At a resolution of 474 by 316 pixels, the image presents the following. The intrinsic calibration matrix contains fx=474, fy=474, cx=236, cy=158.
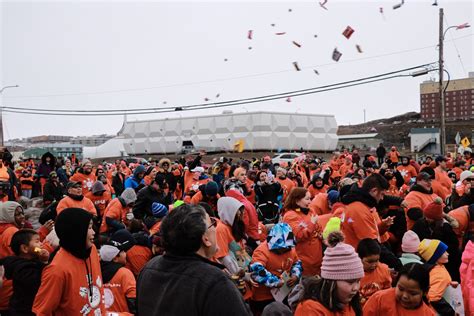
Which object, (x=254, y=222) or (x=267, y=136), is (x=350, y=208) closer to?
(x=254, y=222)

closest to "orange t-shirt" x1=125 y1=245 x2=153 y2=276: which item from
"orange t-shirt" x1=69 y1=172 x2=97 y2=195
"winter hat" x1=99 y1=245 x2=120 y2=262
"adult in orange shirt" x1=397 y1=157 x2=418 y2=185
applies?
"winter hat" x1=99 y1=245 x2=120 y2=262

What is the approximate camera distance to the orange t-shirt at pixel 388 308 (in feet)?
12.1

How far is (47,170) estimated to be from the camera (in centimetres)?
1503

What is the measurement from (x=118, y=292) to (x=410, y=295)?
2.61m

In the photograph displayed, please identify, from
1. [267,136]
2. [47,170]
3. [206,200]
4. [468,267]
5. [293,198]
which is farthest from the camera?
[267,136]

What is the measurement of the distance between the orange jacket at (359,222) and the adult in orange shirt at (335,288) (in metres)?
1.89

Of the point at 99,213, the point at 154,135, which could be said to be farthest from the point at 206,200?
the point at 154,135

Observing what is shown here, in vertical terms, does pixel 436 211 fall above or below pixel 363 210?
below

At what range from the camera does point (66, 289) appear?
11.9 feet

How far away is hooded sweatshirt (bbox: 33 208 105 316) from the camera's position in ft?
11.7

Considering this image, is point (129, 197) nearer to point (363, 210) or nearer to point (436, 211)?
point (363, 210)

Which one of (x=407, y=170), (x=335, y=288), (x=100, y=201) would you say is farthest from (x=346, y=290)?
(x=407, y=170)

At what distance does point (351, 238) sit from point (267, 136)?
151 ft

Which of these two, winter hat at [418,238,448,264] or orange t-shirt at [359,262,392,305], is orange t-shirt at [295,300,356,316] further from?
winter hat at [418,238,448,264]
